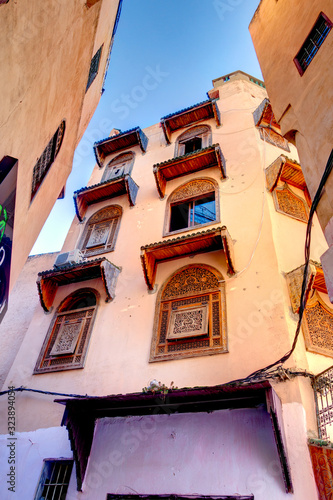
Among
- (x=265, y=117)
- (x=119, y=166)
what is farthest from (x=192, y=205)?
(x=119, y=166)

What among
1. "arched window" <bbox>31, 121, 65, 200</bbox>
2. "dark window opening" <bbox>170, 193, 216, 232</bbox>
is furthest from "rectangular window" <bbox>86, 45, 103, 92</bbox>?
"dark window opening" <bbox>170, 193, 216, 232</bbox>

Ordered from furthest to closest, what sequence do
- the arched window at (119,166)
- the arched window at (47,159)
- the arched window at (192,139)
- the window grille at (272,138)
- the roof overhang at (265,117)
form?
the arched window at (119,166) → the arched window at (192,139) → the roof overhang at (265,117) → the window grille at (272,138) → the arched window at (47,159)

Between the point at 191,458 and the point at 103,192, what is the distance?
8.53 m

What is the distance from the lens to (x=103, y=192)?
11477 millimetres

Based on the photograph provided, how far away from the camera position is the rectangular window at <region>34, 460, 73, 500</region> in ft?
19.1

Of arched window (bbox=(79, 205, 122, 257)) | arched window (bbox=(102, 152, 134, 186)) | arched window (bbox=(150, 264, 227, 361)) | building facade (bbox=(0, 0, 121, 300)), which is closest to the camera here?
building facade (bbox=(0, 0, 121, 300))

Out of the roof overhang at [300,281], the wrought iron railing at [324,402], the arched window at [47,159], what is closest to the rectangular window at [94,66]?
the arched window at [47,159]

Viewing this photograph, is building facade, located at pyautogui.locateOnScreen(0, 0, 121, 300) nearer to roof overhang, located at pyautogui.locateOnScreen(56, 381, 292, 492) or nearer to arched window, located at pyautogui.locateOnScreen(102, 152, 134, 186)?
roof overhang, located at pyautogui.locateOnScreen(56, 381, 292, 492)

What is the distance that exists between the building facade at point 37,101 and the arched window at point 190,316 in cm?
314

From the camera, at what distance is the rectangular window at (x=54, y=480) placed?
582 cm

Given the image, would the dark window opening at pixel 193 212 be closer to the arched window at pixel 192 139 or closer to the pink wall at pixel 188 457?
the arched window at pixel 192 139

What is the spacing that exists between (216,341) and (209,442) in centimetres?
172

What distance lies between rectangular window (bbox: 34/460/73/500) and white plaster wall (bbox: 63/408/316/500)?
0.26m

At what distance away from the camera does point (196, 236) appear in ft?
24.6
